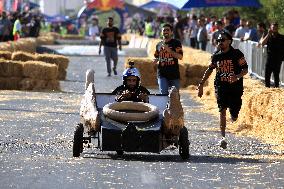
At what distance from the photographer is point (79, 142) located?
13.7m

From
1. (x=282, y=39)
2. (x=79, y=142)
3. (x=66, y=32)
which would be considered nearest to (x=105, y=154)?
(x=79, y=142)

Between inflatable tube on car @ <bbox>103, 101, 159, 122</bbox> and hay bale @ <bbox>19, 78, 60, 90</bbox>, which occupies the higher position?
inflatable tube on car @ <bbox>103, 101, 159, 122</bbox>

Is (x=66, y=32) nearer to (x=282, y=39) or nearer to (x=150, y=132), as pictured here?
(x=282, y=39)

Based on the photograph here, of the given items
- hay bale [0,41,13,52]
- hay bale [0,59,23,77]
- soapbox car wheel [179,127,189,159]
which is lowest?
hay bale [0,41,13,52]

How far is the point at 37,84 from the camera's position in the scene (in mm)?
28516

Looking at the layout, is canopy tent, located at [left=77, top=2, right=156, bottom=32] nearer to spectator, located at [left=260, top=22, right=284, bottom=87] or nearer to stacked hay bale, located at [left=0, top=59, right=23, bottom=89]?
stacked hay bale, located at [left=0, top=59, right=23, bottom=89]

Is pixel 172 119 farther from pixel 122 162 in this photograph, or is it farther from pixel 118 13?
pixel 118 13

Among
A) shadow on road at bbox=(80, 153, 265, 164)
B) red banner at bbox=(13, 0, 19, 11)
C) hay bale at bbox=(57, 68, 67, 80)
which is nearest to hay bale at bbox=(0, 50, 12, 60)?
hay bale at bbox=(57, 68, 67, 80)

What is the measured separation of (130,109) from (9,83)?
14650 mm

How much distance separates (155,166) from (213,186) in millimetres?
1854

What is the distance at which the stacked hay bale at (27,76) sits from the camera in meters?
28.4

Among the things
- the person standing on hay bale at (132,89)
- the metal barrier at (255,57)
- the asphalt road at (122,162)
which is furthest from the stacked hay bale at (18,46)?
the person standing on hay bale at (132,89)

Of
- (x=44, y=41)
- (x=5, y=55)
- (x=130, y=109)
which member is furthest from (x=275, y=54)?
(x=44, y=41)

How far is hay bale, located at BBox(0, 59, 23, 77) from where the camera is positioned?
2850 cm
